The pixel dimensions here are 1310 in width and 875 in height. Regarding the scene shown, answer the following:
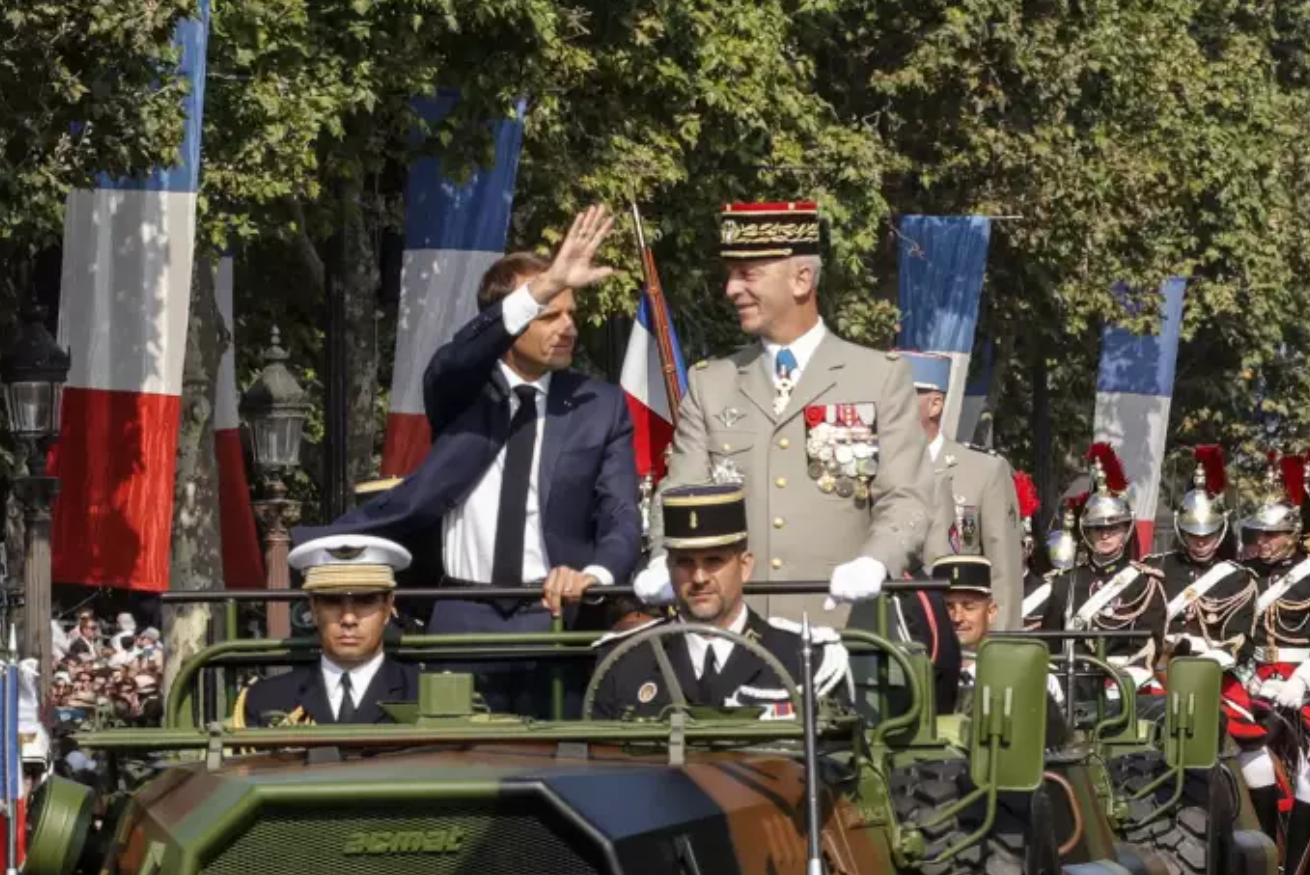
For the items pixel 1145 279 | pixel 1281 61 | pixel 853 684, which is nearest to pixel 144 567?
pixel 853 684

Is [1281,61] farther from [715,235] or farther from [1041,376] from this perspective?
[715,235]

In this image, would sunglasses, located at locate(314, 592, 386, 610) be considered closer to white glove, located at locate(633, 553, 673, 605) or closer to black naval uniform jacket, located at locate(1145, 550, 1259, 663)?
white glove, located at locate(633, 553, 673, 605)

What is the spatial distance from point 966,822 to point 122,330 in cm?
1301

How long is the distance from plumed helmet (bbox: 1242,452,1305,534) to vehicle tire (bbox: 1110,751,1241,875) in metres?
8.58

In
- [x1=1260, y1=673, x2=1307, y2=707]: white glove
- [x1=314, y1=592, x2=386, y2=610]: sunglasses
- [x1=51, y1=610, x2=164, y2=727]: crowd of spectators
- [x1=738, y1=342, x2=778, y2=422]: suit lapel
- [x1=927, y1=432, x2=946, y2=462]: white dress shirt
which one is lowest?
[x1=51, y1=610, x2=164, y2=727]: crowd of spectators

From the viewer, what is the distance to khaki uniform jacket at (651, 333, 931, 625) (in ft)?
39.9

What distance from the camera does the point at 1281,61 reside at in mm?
60312

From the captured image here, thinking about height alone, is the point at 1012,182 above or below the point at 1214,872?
above

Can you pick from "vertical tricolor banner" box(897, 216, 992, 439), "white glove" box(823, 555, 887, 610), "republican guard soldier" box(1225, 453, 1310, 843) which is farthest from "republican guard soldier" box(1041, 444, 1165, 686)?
"vertical tricolor banner" box(897, 216, 992, 439)

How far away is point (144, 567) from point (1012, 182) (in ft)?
69.0

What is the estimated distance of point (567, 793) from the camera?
8781 mm

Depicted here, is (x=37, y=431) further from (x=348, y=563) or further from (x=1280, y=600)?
(x=348, y=563)

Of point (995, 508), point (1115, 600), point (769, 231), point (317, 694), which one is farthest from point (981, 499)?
point (317, 694)

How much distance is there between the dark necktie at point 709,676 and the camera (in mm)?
10469
